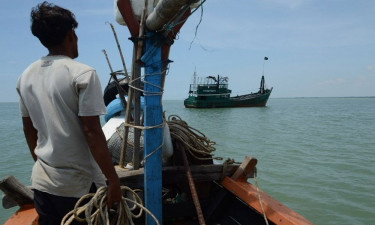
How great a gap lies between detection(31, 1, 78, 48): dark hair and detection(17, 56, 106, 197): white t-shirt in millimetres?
102

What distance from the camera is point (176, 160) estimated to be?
2.91m

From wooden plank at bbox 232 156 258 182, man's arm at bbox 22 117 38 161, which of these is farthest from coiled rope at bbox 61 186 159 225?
wooden plank at bbox 232 156 258 182

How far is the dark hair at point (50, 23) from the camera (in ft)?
4.82

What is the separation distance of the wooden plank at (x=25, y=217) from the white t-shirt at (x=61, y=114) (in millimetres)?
707

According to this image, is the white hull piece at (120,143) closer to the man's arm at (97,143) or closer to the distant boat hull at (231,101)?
the man's arm at (97,143)

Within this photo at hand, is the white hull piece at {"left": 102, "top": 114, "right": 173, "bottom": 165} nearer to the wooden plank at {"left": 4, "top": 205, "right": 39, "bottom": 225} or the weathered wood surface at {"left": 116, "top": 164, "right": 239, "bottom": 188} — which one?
the weathered wood surface at {"left": 116, "top": 164, "right": 239, "bottom": 188}

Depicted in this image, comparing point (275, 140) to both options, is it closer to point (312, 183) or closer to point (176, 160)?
point (312, 183)

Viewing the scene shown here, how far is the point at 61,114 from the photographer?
1.47 m

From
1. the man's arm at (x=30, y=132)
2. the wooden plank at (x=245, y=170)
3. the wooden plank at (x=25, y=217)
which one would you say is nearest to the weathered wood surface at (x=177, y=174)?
the wooden plank at (x=245, y=170)

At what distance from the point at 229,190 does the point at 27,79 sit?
2.02 m

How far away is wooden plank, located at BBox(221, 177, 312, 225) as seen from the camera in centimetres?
212

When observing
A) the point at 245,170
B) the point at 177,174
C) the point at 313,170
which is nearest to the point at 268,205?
the point at 245,170

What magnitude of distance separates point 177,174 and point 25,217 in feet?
4.22

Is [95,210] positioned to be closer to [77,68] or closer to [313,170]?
[77,68]
